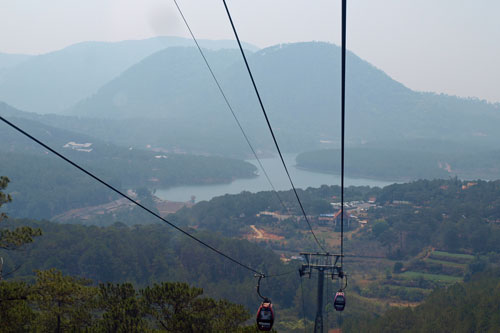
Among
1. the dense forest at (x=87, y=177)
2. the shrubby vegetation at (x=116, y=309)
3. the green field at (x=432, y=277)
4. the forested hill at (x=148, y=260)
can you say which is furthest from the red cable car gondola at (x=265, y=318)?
the dense forest at (x=87, y=177)

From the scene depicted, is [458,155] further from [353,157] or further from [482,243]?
[482,243]

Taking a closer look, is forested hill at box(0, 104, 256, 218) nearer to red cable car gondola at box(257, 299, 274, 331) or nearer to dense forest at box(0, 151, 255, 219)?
dense forest at box(0, 151, 255, 219)

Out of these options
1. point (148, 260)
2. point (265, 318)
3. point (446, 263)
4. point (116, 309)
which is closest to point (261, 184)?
point (446, 263)

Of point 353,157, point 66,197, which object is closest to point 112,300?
point 66,197

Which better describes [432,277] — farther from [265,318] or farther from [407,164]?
[407,164]

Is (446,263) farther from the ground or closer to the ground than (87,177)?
closer to the ground

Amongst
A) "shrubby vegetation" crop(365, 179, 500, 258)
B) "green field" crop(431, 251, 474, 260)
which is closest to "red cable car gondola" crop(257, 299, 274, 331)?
"green field" crop(431, 251, 474, 260)
